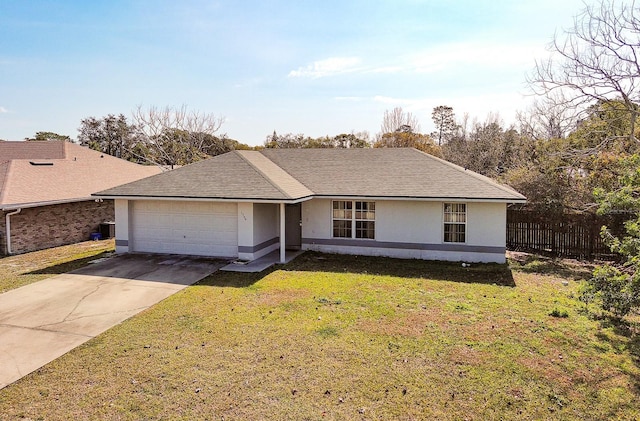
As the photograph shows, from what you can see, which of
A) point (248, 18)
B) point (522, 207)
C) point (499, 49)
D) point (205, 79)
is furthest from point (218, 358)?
point (205, 79)

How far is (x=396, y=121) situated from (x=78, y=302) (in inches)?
1646

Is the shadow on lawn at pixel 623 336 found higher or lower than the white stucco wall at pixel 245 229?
lower

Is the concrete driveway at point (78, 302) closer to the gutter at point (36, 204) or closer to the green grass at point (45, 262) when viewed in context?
the green grass at point (45, 262)

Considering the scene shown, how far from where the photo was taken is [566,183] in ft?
57.9

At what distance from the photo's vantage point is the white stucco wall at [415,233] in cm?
1406

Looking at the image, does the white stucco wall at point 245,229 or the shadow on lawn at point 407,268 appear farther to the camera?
the white stucco wall at point 245,229

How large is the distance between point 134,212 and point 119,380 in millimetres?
10833

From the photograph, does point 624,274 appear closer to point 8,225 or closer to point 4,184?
point 8,225

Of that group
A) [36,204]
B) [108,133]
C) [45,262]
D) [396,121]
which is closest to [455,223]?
[45,262]

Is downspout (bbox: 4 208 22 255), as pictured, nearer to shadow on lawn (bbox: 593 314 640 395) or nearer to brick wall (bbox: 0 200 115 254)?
brick wall (bbox: 0 200 115 254)

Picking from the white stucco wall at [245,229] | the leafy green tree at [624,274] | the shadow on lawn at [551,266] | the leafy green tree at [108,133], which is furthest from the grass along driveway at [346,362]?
the leafy green tree at [108,133]

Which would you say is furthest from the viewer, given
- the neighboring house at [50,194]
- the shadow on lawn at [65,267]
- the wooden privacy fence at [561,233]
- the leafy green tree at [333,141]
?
the leafy green tree at [333,141]

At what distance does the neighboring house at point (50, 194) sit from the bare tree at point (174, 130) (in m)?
15.2

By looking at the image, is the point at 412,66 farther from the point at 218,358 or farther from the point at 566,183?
the point at 218,358
